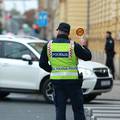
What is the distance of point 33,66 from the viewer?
1777 cm

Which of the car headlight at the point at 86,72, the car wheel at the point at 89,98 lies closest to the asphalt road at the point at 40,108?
the car wheel at the point at 89,98

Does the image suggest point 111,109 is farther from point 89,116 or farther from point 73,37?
point 73,37

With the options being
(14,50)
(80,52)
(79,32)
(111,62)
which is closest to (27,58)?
(14,50)

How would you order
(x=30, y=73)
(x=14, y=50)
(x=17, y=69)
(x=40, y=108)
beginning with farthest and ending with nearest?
(x=14, y=50), (x=17, y=69), (x=30, y=73), (x=40, y=108)

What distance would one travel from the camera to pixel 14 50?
1836cm

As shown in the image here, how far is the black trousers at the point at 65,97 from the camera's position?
11.2 m

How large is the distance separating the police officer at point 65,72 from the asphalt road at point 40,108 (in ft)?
6.60

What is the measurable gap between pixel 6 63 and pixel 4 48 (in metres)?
0.50

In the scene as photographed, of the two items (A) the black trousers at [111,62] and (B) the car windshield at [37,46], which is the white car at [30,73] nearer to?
(B) the car windshield at [37,46]

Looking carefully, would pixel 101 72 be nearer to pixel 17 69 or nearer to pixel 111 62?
pixel 17 69

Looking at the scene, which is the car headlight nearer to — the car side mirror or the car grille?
the car grille

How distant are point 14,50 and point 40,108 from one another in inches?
85.3

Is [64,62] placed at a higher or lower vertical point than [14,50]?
higher

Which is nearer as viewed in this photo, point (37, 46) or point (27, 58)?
point (27, 58)
